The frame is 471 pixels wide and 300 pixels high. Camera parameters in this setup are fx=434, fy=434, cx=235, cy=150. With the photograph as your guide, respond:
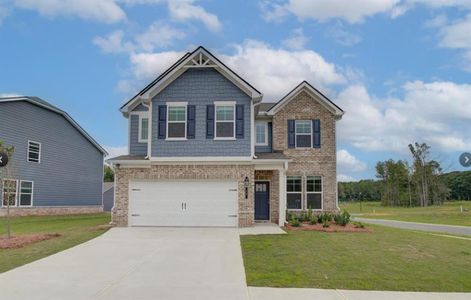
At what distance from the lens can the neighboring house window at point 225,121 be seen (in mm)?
19031

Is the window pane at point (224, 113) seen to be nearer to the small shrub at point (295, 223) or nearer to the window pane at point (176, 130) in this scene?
the window pane at point (176, 130)

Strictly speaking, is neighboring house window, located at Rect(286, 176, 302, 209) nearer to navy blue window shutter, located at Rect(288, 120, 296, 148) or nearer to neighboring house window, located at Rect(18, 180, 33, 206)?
navy blue window shutter, located at Rect(288, 120, 296, 148)

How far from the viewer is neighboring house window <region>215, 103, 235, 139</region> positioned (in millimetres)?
19031

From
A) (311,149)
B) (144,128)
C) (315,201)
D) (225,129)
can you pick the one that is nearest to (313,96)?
(311,149)

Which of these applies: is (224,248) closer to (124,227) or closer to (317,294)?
(317,294)

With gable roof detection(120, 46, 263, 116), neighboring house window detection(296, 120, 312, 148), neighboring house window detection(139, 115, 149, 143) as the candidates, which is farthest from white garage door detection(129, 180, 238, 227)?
neighboring house window detection(296, 120, 312, 148)

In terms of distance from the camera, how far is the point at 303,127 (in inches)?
898

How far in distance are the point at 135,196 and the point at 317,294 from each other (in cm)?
1259

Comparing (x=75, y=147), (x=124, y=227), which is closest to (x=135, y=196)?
(x=124, y=227)

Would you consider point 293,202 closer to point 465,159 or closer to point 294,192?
point 294,192

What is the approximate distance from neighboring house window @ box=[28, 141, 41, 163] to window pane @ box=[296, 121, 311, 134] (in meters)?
18.5

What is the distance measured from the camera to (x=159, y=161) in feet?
62.1

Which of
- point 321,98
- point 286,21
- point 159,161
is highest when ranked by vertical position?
point 286,21

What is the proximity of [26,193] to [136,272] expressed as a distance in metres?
22.7
